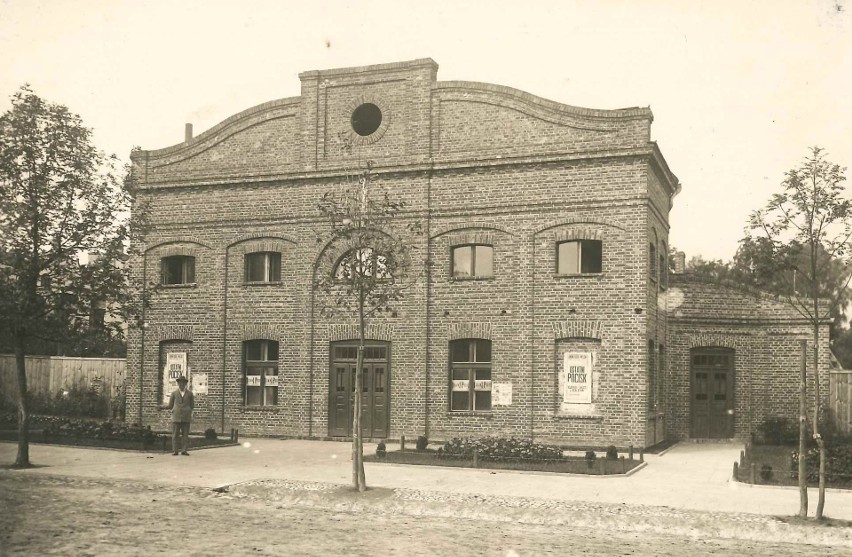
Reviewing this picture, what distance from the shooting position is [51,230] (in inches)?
642

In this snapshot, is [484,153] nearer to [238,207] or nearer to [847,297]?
[238,207]

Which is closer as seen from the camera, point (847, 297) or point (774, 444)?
point (774, 444)

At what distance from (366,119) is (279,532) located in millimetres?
14959

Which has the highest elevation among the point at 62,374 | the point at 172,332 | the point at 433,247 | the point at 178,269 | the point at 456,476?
the point at 433,247

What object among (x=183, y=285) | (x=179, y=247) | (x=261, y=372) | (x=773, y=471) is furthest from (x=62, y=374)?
(x=773, y=471)

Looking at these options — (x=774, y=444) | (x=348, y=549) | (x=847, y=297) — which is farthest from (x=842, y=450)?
(x=847, y=297)

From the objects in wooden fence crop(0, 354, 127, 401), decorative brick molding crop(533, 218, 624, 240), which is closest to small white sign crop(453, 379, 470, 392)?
decorative brick molding crop(533, 218, 624, 240)

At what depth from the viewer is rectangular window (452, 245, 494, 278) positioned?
22.2m

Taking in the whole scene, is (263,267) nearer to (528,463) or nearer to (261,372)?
(261,372)

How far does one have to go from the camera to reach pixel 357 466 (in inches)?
562

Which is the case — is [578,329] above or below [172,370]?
above

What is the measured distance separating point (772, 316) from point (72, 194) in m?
18.8

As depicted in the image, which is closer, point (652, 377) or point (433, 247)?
point (433, 247)

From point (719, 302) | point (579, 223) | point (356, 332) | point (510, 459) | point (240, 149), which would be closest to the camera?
point (510, 459)
